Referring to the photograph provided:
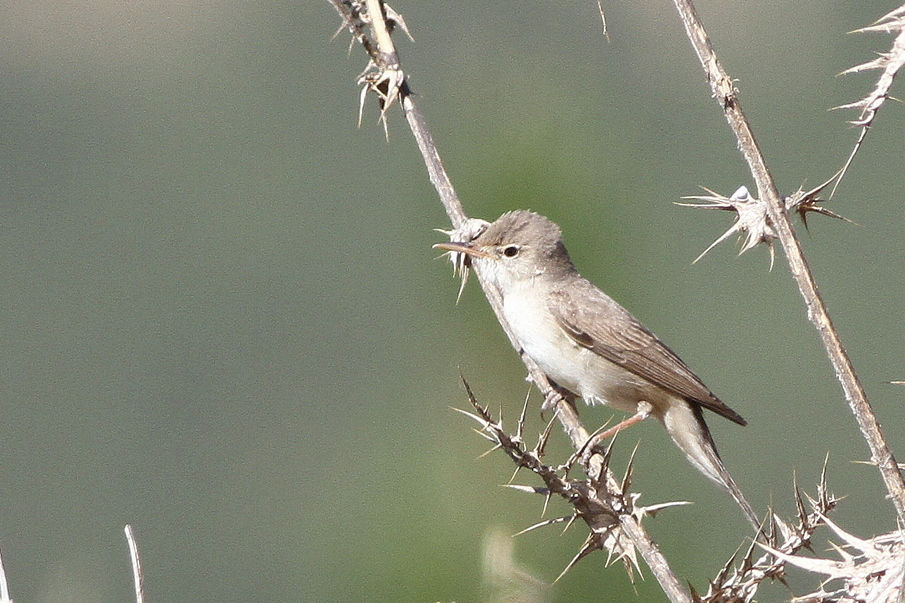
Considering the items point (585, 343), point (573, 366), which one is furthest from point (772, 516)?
point (585, 343)

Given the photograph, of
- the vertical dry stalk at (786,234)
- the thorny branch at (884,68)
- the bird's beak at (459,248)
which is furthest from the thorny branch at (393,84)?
the thorny branch at (884,68)

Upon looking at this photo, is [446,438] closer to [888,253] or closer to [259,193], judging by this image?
[888,253]

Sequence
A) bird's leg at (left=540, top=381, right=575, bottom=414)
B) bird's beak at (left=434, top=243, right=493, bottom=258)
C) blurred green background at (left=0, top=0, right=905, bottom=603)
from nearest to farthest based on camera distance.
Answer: bird's leg at (left=540, top=381, right=575, bottom=414)
bird's beak at (left=434, top=243, right=493, bottom=258)
blurred green background at (left=0, top=0, right=905, bottom=603)

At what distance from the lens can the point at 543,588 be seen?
1.57 m

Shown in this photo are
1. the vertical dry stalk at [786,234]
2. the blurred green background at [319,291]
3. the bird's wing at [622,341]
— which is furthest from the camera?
the blurred green background at [319,291]

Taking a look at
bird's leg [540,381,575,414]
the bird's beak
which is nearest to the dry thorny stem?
bird's leg [540,381,575,414]

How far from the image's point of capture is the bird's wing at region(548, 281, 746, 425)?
4730 millimetres

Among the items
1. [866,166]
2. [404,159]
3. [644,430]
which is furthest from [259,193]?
[644,430]

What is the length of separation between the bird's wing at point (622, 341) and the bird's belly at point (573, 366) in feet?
0.14

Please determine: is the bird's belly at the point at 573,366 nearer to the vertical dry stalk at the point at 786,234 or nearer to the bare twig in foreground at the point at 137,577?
the vertical dry stalk at the point at 786,234

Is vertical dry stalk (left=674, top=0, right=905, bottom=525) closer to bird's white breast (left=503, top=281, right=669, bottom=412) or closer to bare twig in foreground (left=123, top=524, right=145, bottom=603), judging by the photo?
bare twig in foreground (left=123, top=524, right=145, bottom=603)

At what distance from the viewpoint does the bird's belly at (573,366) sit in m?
4.57

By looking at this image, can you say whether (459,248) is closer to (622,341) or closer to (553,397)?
(553,397)

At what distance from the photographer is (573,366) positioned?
4648 millimetres
